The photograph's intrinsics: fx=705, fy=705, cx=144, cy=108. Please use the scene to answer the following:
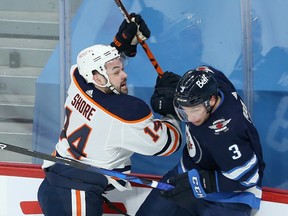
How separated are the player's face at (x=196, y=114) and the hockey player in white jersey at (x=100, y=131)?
10.3 inches

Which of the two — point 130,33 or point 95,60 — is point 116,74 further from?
point 130,33

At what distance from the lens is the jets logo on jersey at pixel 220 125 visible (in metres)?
2.46

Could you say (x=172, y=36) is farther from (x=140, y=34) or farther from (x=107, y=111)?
(x=107, y=111)

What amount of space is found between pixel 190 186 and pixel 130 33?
683mm

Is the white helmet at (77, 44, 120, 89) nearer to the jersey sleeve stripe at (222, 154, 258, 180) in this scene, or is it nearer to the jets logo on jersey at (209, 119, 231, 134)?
the jets logo on jersey at (209, 119, 231, 134)

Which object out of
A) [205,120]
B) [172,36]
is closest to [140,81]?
[172,36]

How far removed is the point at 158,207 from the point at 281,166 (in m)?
0.64

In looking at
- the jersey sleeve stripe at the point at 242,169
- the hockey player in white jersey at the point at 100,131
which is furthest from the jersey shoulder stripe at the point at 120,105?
the jersey sleeve stripe at the point at 242,169

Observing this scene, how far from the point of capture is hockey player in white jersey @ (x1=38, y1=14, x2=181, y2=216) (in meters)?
2.71

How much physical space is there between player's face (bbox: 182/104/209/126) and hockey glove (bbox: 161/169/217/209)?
0.20m

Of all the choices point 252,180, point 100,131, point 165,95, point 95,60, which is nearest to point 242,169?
point 252,180

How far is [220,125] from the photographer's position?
247 centimetres

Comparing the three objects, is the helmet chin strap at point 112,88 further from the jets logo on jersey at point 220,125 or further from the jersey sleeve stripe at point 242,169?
the jersey sleeve stripe at point 242,169

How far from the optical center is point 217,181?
8.29 feet
